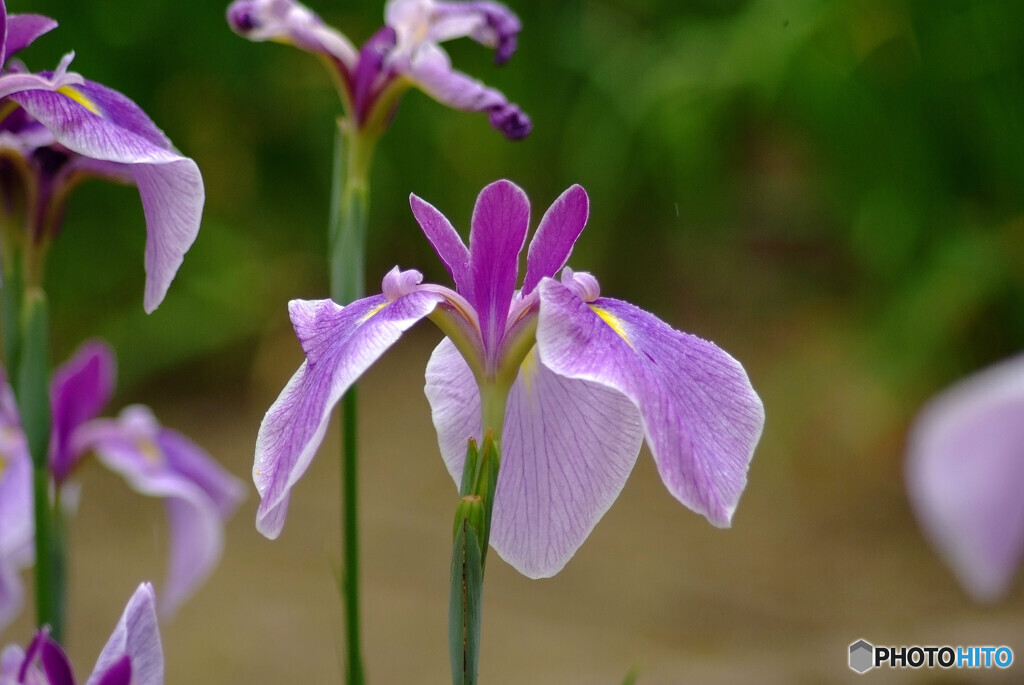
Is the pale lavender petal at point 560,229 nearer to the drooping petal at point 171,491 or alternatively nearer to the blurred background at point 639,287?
the drooping petal at point 171,491

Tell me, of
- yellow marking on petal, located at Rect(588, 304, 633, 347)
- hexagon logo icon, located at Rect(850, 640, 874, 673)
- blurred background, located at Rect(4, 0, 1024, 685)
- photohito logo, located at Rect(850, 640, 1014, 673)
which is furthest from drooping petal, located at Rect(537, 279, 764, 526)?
blurred background, located at Rect(4, 0, 1024, 685)

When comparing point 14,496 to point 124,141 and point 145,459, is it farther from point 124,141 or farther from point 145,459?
point 124,141

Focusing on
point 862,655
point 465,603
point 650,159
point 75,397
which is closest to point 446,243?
point 465,603

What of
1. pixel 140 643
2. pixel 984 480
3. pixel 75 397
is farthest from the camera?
pixel 75 397

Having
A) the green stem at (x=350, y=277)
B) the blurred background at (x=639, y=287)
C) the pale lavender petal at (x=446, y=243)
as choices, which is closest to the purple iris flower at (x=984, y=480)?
the pale lavender petal at (x=446, y=243)

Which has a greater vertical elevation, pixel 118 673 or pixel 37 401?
pixel 37 401

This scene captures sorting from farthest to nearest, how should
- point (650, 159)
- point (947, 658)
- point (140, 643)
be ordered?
1. point (650, 159)
2. point (947, 658)
3. point (140, 643)

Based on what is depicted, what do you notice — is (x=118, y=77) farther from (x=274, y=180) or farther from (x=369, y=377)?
(x=369, y=377)
